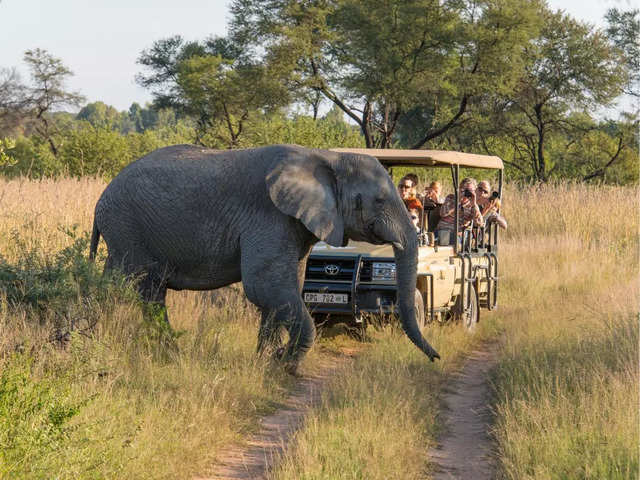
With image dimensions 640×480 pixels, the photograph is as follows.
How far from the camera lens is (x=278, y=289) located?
7.43m

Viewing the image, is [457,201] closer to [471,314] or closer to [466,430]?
[471,314]

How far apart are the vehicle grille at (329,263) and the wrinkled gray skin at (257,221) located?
3.71 feet

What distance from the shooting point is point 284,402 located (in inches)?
279

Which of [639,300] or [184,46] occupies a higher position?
[184,46]

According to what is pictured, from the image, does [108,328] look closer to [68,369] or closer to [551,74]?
[68,369]

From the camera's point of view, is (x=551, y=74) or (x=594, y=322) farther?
(x=551, y=74)

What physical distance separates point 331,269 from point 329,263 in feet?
0.24

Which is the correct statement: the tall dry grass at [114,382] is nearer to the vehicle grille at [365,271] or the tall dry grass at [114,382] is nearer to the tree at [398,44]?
the vehicle grille at [365,271]

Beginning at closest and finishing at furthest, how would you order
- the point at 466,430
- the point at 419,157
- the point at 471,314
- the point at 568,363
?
the point at 466,430 < the point at 568,363 < the point at 419,157 < the point at 471,314

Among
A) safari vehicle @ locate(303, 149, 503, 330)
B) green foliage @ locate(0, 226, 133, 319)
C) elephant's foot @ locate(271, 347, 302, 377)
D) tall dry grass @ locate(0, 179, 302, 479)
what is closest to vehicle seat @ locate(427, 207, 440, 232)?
safari vehicle @ locate(303, 149, 503, 330)

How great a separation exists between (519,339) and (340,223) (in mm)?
2341

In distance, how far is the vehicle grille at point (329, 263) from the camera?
29.8 ft

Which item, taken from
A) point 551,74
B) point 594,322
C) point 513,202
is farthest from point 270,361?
point 551,74

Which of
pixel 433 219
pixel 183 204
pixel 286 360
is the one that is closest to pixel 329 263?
pixel 286 360
